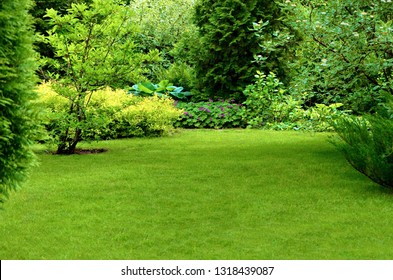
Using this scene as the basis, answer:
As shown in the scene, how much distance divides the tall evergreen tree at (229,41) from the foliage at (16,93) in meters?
10.7

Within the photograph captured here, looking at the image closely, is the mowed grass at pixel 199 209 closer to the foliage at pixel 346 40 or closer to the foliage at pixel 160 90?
the foliage at pixel 346 40

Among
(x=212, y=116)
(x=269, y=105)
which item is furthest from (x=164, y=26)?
(x=269, y=105)

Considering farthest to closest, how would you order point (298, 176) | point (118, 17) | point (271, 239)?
point (118, 17) → point (298, 176) → point (271, 239)

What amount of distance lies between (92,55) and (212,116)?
5.05 meters

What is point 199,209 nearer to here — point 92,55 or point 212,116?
point 92,55

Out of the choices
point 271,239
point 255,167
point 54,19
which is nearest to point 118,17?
point 54,19

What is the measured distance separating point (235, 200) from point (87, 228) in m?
1.83

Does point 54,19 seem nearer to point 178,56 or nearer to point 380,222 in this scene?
point 380,222

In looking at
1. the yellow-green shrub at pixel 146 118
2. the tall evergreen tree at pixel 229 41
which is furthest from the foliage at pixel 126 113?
the tall evergreen tree at pixel 229 41

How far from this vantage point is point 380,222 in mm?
6230

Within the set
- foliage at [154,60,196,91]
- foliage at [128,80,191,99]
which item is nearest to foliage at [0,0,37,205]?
foliage at [128,80,191,99]

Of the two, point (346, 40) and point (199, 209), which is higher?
point (346, 40)

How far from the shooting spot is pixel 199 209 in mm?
6789

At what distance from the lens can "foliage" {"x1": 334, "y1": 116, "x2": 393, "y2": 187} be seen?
710 centimetres
